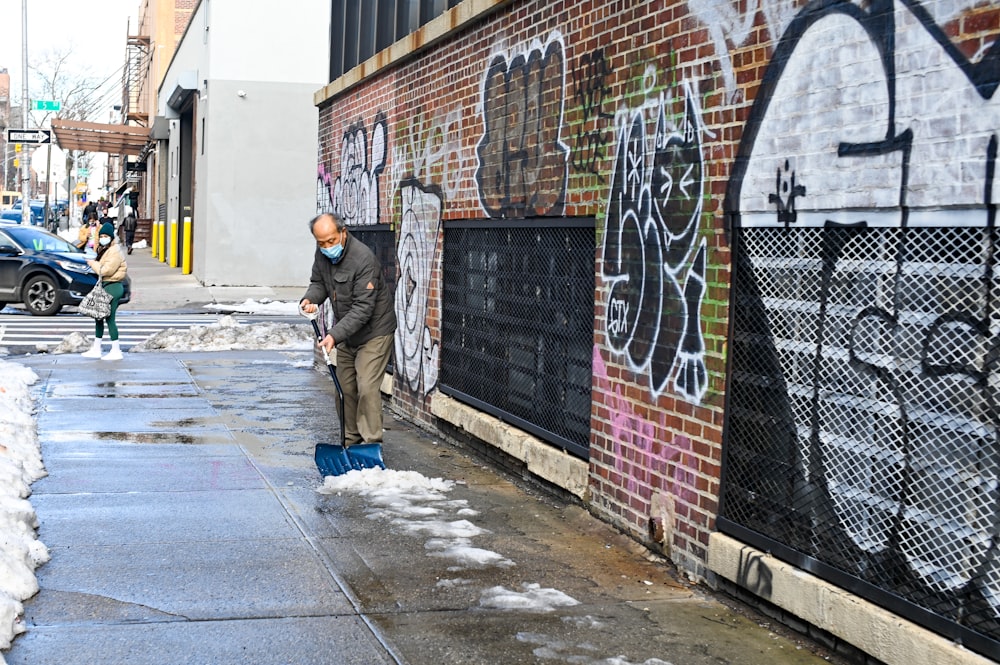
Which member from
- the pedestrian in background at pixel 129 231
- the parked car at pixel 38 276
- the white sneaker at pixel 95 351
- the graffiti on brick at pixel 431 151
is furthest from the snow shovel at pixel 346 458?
the pedestrian in background at pixel 129 231

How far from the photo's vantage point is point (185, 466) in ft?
28.8

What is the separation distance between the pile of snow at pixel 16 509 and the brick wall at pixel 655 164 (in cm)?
323

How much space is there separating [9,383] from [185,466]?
4.08 metres

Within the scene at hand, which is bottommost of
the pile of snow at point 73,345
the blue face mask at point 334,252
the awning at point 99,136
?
the pile of snow at point 73,345

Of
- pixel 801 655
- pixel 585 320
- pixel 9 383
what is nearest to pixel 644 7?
pixel 585 320

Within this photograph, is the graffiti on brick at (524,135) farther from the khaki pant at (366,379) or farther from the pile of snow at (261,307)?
the pile of snow at (261,307)

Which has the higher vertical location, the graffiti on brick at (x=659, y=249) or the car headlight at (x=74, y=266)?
the graffiti on brick at (x=659, y=249)

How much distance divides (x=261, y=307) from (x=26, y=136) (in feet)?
43.7

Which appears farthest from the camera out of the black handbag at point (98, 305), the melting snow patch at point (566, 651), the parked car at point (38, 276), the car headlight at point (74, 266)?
the car headlight at point (74, 266)

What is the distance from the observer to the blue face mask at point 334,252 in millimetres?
8195

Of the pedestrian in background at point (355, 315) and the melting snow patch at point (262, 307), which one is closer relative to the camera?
the pedestrian in background at point (355, 315)

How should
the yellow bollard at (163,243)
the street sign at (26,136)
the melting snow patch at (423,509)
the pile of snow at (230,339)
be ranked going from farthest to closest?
the yellow bollard at (163,243)
the street sign at (26,136)
the pile of snow at (230,339)
the melting snow patch at (423,509)

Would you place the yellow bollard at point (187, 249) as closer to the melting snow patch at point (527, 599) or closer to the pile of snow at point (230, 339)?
the pile of snow at point (230, 339)

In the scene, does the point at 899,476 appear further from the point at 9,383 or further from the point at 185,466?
the point at 9,383
